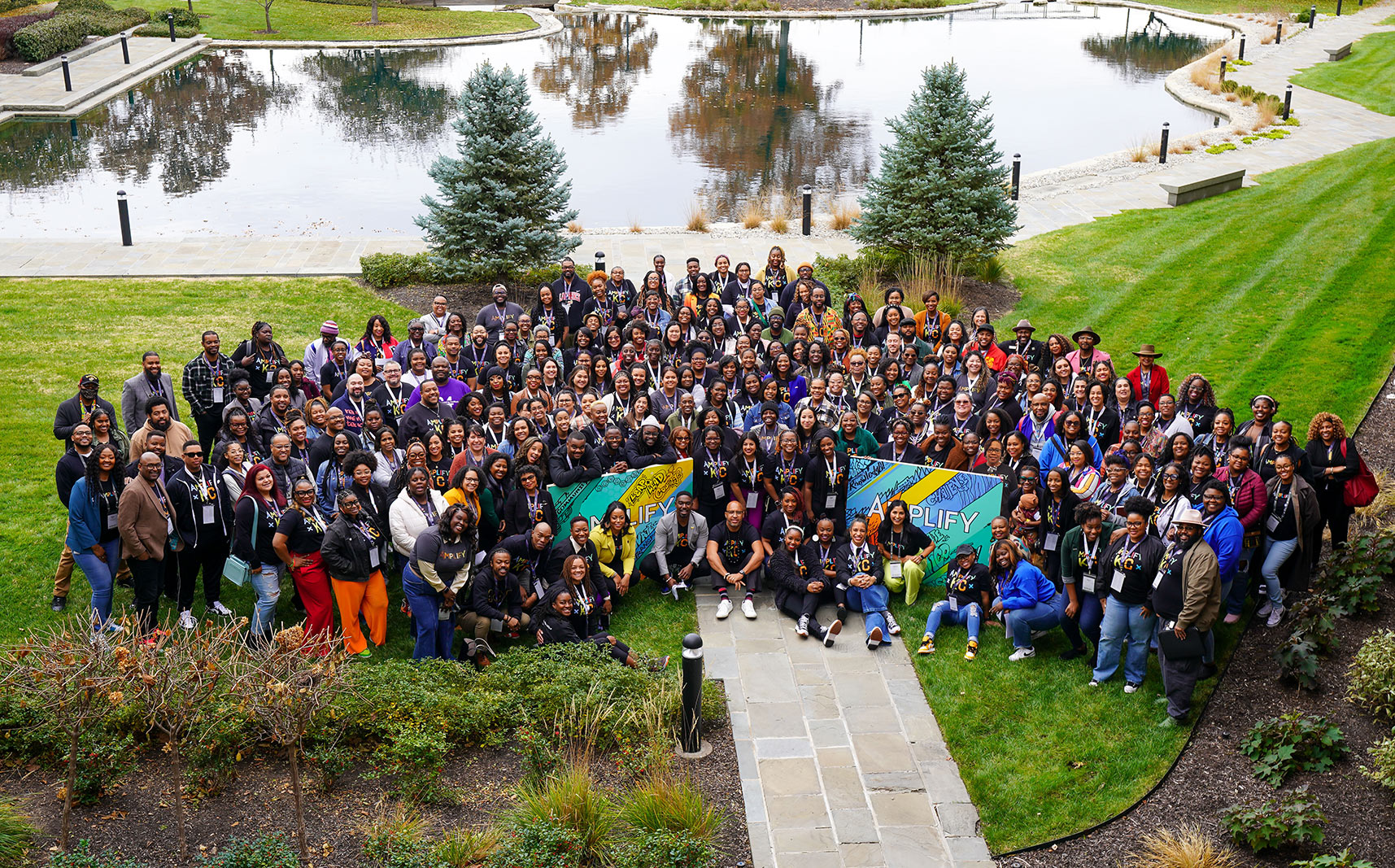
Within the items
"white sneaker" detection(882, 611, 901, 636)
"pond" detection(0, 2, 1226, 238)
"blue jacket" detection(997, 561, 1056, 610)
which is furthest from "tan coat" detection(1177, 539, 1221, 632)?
"pond" detection(0, 2, 1226, 238)

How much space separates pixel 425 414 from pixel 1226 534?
761cm

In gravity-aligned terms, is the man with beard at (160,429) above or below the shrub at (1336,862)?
above

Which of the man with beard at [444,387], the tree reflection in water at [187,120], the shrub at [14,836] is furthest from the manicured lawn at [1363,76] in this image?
the shrub at [14,836]

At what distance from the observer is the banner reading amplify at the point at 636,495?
11.5 m

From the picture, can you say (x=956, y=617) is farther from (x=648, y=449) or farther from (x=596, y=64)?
(x=596, y=64)

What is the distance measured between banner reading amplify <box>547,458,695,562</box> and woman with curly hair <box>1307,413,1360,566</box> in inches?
232

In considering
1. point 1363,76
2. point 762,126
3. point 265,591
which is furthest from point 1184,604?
point 1363,76

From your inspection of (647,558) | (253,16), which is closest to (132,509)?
(647,558)

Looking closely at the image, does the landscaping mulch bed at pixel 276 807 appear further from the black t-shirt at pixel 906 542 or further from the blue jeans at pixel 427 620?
the black t-shirt at pixel 906 542

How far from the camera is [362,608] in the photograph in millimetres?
10797

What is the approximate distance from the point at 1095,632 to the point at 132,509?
8.41 m

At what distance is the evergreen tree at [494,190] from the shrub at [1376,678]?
1339 cm

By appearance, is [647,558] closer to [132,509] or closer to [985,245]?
[132,509]

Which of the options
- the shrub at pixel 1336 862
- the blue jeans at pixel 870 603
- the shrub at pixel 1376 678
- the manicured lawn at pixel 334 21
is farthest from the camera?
the manicured lawn at pixel 334 21
